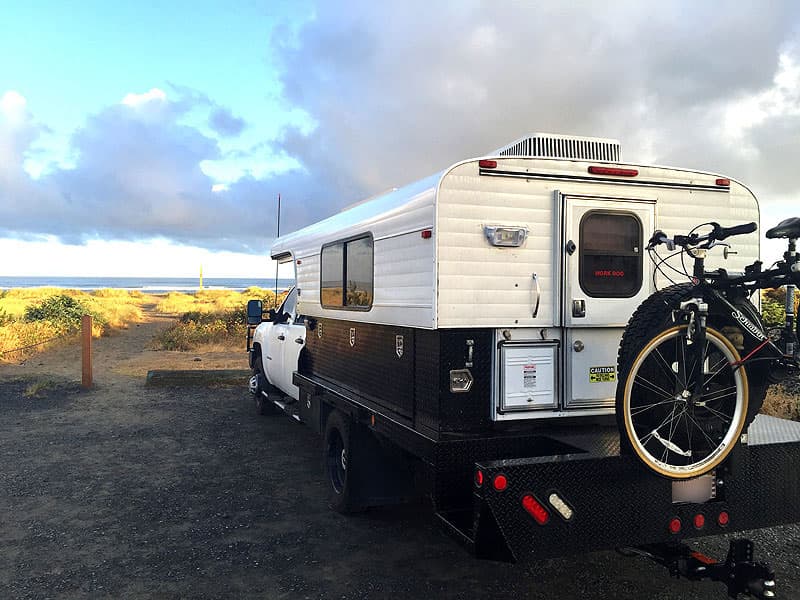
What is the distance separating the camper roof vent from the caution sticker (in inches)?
55.6

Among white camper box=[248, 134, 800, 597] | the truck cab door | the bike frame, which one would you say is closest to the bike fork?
the bike frame

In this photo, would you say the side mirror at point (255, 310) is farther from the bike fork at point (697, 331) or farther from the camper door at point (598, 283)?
the bike fork at point (697, 331)

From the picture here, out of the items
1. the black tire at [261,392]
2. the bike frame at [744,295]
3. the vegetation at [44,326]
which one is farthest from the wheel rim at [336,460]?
the vegetation at [44,326]

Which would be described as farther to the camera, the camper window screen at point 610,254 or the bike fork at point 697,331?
the camper window screen at point 610,254

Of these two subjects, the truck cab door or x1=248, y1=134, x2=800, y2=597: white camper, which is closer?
x1=248, y1=134, x2=800, y2=597: white camper

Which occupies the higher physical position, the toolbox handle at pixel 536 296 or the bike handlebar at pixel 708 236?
the bike handlebar at pixel 708 236

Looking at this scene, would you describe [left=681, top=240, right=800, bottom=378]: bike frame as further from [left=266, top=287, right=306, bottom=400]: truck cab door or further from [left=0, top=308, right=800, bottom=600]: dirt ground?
[left=266, top=287, right=306, bottom=400]: truck cab door

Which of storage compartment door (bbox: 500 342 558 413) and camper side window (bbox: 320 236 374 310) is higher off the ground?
camper side window (bbox: 320 236 374 310)

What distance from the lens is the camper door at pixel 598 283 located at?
14.0 ft

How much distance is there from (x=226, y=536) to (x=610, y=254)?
347 centimetres

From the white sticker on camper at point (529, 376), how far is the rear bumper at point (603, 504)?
0.73 m

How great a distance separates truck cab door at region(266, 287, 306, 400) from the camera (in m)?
7.66

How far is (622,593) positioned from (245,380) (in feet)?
29.2

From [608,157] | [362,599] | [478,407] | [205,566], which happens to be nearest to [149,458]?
[205,566]
